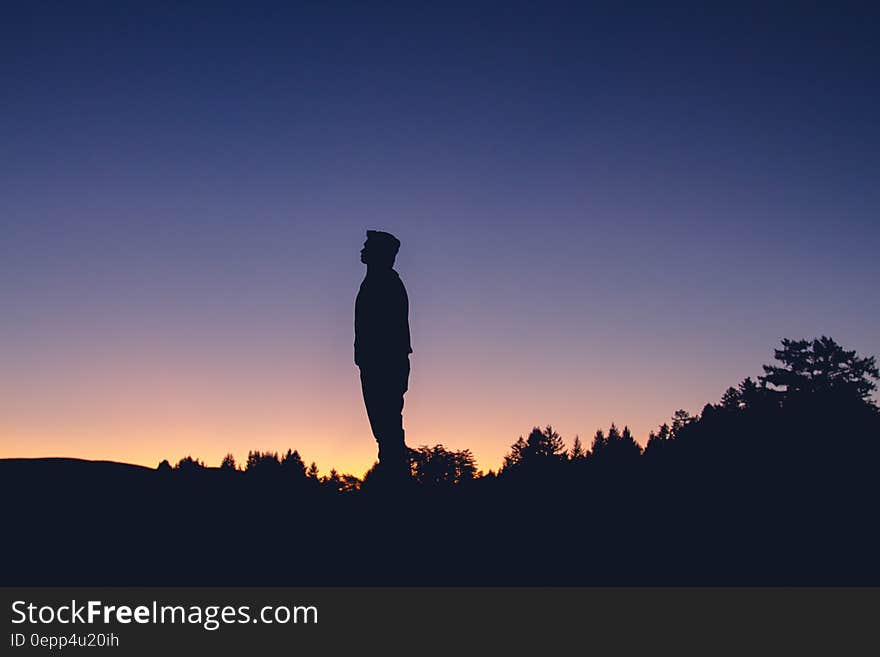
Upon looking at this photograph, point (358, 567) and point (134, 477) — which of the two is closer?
point (358, 567)

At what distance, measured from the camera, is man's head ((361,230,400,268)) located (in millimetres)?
15219

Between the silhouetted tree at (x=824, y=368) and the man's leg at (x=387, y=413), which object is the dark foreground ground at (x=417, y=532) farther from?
the silhouetted tree at (x=824, y=368)

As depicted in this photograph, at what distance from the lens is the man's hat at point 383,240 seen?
15260mm

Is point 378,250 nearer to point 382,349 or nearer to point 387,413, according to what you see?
point 382,349

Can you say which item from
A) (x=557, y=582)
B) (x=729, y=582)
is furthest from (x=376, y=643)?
(x=729, y=582)

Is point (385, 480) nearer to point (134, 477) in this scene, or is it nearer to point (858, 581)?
point (134, 477)

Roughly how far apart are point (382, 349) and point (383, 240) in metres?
2.68

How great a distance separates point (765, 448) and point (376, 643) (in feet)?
49.2

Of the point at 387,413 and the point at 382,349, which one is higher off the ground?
the point at 382,349

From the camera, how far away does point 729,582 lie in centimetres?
1109

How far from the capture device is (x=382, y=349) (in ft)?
49.2

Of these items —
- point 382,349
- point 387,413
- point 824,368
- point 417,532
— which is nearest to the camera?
point 417,532

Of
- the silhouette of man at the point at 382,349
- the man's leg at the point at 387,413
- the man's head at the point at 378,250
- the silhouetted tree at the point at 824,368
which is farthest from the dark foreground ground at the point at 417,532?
the silhouetted tree at the point at 824,368

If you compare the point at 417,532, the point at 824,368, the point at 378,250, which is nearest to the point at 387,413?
the point at 417,532
